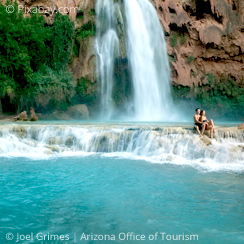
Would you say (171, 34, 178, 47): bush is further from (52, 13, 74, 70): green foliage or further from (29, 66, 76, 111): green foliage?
(29, 66, 76, 111): green foliage

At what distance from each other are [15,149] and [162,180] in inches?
247

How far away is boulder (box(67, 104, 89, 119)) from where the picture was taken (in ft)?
69.3

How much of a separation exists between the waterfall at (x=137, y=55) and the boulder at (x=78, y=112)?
222 cm

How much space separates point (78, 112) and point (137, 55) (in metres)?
6.52

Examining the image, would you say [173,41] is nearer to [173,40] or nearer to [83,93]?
[173,40]

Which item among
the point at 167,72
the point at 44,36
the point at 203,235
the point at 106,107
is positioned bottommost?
the point at 203,235

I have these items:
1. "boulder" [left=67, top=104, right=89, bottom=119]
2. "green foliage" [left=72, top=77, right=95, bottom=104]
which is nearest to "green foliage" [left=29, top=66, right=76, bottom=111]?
"boulder" [left=67, top=104, right=89, bottom=119]

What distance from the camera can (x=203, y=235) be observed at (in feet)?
12.0

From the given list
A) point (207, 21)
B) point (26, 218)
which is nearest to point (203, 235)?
point (26, 218)

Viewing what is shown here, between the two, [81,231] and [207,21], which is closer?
[81,231]

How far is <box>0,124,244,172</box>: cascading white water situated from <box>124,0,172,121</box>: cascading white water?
444 inches

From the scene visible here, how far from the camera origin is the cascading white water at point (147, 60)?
2236cm

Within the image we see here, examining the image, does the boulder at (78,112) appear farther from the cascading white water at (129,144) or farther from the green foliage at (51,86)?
the cascading white water at (129,144)

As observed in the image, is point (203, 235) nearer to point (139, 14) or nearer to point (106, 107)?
point (106, 107)
